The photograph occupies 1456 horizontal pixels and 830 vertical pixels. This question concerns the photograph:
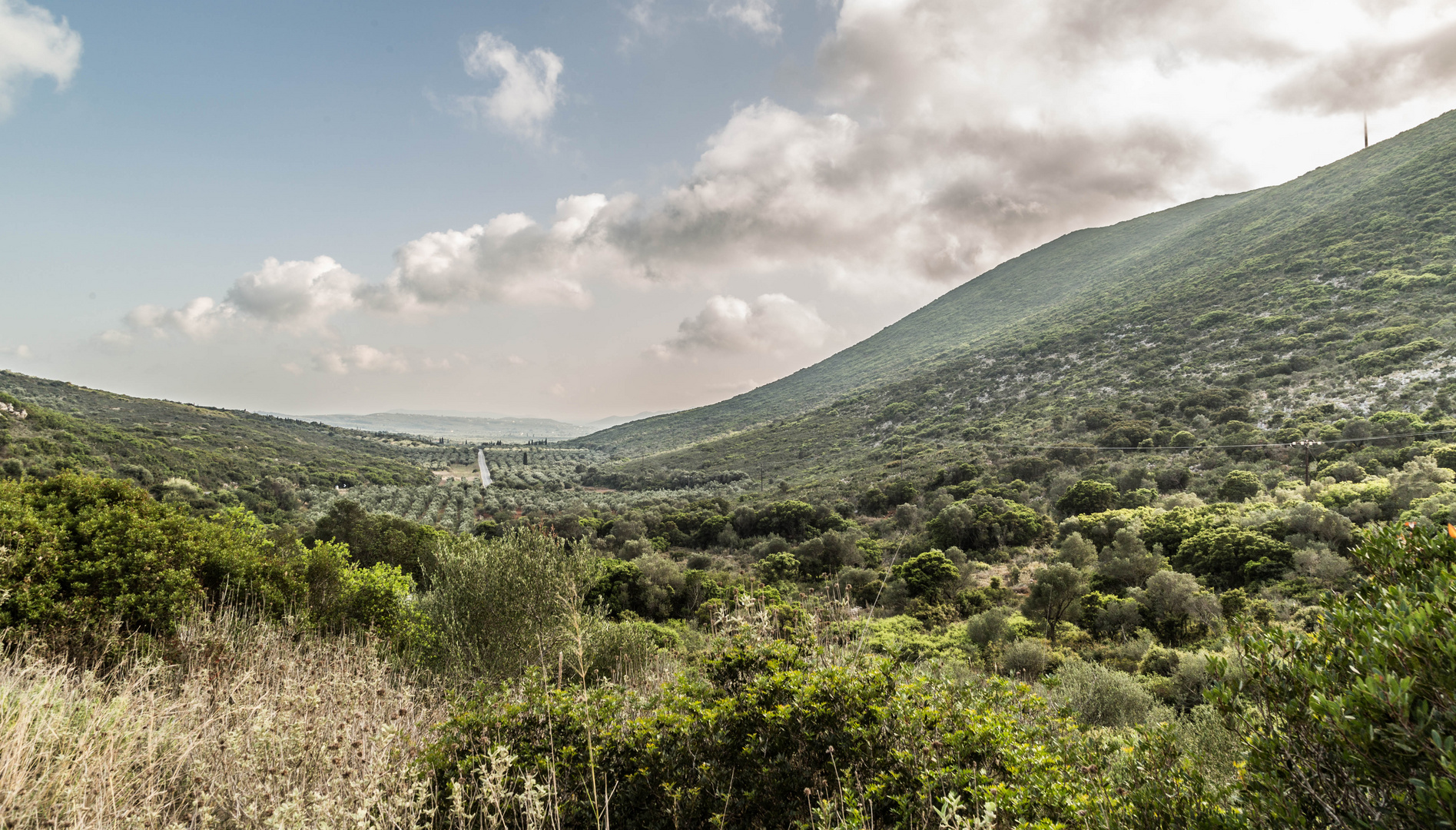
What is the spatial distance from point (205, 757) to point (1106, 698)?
39.2ft

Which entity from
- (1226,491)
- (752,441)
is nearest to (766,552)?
(1226,491)

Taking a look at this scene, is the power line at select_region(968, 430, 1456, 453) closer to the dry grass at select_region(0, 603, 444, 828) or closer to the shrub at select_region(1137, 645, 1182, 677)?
the shrub at select_region(1137, 645, 1182, 677)

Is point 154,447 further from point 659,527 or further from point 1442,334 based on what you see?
point 1442,334

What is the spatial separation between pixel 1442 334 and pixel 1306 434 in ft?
42.7

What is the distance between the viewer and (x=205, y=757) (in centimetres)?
411

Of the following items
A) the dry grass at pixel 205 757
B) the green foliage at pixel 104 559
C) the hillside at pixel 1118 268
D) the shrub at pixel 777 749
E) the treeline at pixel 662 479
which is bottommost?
the treeline at pixel 662 479

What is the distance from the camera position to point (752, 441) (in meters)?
75.6

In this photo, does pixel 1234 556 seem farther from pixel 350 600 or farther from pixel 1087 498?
pixel 350 600

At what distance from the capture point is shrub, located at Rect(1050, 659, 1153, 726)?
30.3 ft

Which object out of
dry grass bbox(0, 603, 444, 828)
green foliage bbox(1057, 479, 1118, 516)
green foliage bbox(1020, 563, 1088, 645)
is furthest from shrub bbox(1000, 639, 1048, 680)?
green foliage bbox(1057, 479, 1118, 516)

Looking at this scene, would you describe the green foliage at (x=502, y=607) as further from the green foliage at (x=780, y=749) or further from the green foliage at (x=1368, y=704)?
the green foliage at (x=1368, y=704)

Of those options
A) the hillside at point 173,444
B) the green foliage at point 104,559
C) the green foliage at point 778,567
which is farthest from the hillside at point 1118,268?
the green foliage at point 104,559

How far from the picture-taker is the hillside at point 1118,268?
5022 centimetres

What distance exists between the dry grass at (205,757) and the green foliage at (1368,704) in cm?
378
